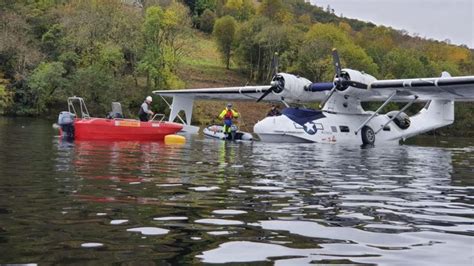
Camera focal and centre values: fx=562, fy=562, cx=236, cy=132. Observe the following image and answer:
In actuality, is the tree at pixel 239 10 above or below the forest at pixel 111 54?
above

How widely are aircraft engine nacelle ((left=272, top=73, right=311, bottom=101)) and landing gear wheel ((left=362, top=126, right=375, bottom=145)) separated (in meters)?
3.73

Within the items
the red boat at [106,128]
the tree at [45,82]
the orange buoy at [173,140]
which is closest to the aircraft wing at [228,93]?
the orange buoy at [173,140]

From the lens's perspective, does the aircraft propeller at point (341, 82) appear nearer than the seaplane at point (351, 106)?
No

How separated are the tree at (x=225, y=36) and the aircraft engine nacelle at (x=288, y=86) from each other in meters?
51.4

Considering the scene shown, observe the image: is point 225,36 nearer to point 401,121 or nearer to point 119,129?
point 401,121

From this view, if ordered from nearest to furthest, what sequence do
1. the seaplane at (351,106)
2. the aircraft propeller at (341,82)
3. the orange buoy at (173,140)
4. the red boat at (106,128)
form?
1. the red boat at (106,128)
2. the orange buoy at (173,140)
3. the seaplane at (351,106)
4. the aircraft propeller at (341,82)

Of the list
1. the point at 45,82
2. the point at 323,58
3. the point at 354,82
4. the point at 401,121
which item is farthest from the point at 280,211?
the point at 323,58

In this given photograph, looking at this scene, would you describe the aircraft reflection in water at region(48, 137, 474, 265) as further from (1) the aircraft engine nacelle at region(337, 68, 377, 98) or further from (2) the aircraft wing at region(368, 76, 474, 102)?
(1) the aircraft engine nacelle at region(337, 68, 377, 98)

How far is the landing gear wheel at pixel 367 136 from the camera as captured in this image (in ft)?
93.1

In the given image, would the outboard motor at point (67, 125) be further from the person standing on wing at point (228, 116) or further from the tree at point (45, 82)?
the tree at point (45, 82)

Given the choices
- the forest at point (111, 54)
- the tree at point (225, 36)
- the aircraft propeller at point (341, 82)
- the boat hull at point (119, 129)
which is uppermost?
the tree at point (225, 36)

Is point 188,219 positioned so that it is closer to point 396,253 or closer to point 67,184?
point 396,253

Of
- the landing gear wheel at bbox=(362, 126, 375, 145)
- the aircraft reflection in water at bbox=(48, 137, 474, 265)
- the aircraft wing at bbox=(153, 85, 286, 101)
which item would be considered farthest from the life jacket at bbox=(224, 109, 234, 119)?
the aircraft reflection in water at bbox=(48, 137, 474, 265)

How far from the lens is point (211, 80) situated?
7275cm
